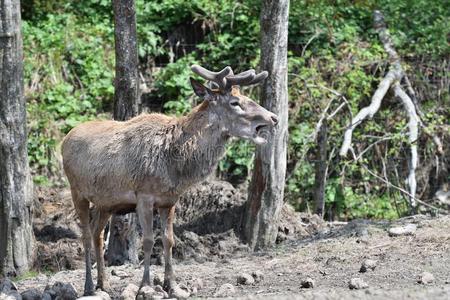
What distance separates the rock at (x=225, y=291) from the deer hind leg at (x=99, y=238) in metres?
1.56

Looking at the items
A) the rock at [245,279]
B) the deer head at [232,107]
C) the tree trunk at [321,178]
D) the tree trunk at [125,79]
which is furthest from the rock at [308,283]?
the tree trunk at [321,178]

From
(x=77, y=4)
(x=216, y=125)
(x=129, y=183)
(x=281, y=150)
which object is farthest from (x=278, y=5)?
(x=77, y=4)

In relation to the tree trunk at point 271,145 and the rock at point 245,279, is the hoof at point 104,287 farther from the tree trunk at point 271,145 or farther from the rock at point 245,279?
the tree trunk at point 271,145

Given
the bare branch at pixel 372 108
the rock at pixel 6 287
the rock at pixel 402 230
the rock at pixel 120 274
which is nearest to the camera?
the rock at pixel 6 287

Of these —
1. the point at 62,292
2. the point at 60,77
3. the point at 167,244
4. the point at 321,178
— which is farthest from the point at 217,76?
the point at 60,77

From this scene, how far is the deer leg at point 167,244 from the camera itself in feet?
34.0

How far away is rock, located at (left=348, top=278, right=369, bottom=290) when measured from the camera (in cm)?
961

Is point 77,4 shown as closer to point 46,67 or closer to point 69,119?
point 46,67

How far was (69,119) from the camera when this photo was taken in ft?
53.8

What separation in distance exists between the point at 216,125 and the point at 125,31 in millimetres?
2830

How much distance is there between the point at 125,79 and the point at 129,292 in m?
3.74

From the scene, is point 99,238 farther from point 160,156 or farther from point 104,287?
point 160,156

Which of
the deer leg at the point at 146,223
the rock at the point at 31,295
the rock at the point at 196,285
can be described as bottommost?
the rock at the point at 196,285

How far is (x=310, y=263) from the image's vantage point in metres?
11.5
